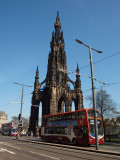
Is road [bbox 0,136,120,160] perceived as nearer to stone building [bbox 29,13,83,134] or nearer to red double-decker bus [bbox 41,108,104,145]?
red double-decker bus [bbox 41,108,104,145]

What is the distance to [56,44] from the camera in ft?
217

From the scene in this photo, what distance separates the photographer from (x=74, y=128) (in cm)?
1961

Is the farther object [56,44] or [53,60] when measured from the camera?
[56,44]

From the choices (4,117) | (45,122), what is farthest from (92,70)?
(4,117)

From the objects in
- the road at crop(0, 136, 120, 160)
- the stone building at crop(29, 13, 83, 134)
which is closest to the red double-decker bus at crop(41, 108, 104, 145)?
the road at crop(0, 136, 120, 160)

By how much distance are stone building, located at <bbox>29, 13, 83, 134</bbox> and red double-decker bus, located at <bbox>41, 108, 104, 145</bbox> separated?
26.1m

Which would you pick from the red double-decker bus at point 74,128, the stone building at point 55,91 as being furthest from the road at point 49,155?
the stone building at point 55,91

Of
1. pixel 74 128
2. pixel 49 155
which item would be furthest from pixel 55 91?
pixel 49 155

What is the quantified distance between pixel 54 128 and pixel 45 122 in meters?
3.02

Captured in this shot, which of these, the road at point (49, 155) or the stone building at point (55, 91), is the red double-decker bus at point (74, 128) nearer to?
the road at point (49, 155)

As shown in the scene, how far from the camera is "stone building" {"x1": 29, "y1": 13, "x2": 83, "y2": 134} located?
2071 inches

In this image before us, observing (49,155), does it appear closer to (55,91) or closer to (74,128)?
(74,128)

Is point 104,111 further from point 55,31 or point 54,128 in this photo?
point 55,31

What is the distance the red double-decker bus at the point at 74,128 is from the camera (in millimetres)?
17938
